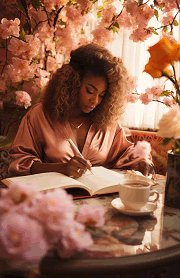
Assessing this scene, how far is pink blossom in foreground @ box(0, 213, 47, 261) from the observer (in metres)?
0.50

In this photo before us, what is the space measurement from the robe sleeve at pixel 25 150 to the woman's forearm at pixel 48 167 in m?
0.03

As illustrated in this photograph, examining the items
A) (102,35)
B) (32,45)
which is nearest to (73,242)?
(32,45)

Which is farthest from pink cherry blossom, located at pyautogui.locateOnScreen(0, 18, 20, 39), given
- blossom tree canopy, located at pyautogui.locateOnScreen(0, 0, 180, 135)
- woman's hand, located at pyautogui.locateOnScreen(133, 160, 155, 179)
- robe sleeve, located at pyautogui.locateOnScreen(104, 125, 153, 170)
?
woman's hand, located at pyautogui.locateOnScreen(133, 160, 155, 179)

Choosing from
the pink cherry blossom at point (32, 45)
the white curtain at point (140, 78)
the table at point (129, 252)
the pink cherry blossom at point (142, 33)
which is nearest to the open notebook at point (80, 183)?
the table at point (129, 252)

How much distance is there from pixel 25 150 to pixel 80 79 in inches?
21.7

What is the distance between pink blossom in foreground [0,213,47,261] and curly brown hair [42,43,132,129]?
3.76 feet

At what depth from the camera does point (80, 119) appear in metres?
1.78

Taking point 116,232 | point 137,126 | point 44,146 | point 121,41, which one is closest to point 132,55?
point 121,41

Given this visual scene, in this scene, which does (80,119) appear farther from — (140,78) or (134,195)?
(140,78)

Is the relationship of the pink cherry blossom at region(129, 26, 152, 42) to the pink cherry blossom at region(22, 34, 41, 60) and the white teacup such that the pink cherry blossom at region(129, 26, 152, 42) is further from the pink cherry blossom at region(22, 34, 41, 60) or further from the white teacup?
the white teacup

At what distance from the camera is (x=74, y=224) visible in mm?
574

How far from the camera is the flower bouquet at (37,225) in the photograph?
50cm

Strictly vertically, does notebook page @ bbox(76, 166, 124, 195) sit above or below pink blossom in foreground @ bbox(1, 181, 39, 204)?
below

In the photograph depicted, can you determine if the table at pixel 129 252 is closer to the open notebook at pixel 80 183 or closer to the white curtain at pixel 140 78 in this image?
the open notebook at pixel 80 183
